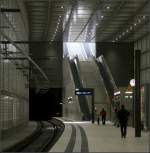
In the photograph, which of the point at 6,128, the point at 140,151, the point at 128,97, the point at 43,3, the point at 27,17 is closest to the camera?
the point at 140,151

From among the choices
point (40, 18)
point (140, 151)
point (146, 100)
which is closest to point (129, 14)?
point (40, 18)

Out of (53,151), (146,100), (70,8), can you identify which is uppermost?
(70,8)

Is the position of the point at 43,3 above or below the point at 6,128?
above

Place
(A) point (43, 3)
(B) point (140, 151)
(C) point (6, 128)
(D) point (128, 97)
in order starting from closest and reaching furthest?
(B) point (140, 151) → (C) point (6, 128) → (A) point (43, 3) → (D) point (128, 97)

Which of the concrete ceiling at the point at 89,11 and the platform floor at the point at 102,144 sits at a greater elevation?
the concrete ceiling at the point at 89,11

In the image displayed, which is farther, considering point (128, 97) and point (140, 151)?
point (128, 97)

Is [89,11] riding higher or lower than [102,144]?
higher

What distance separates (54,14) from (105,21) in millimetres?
6520

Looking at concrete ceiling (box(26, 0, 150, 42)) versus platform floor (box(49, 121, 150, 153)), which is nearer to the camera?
platform floor (box(49, 121, 150, 153))

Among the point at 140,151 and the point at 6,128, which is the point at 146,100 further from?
the point at 140,151

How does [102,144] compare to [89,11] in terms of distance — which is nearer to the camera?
[102,144]

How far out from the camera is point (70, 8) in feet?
139

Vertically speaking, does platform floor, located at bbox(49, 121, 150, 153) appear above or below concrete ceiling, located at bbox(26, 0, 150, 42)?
below

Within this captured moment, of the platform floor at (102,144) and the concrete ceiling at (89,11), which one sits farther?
the concrete ceiling at (89,11)
